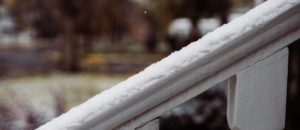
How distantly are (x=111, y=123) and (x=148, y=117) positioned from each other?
82 millimetres

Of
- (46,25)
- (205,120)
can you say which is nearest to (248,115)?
(205,120)

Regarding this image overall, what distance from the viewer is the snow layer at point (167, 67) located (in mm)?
744

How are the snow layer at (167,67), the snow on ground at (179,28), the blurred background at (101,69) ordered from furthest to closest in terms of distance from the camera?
the snow on ground at (179,28) < the blurred background at (101,69) < the snow layer at (167,67)

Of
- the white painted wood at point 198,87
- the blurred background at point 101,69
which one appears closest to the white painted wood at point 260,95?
the white painted wood at point 198,87

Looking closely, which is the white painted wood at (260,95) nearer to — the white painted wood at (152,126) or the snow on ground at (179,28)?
the white painted wood at (152,126)

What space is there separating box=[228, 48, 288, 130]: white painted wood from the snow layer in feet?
0.30

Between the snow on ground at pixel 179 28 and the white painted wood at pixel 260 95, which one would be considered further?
the snow on ground at pixel 179 28

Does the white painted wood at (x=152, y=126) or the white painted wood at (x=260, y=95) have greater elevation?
the white painted wood at (x=152, y=126)

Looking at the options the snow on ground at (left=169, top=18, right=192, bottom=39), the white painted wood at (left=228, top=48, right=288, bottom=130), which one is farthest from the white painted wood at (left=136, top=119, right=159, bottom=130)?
the snow on ground at (left=169, top=18, right=192, bottom=39)

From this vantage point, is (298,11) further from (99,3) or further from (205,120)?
(99,3)

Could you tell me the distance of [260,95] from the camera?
777 millimetres

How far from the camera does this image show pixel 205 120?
434cm

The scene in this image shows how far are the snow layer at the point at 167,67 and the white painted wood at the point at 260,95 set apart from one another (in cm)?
9

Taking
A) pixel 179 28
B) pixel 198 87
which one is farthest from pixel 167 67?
pixel 179 28
